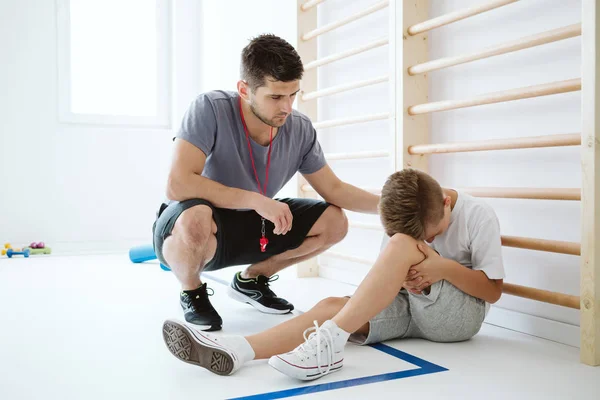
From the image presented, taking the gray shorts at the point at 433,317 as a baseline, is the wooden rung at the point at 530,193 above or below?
above

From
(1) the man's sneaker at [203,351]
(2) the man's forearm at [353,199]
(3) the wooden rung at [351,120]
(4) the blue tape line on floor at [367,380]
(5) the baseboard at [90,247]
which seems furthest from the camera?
(5) the baseboard at [90,247]

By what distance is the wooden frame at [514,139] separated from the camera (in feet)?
5.00

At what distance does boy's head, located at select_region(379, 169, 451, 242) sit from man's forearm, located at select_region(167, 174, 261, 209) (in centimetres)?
55

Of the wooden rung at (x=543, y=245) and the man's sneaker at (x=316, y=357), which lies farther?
the wooden rung at (x=543, y=245)

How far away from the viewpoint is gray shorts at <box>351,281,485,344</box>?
5.40 feet

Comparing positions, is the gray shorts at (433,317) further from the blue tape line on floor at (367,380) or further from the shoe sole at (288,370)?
the shoe sole at (288,370)

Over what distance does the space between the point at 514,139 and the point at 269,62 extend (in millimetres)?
794

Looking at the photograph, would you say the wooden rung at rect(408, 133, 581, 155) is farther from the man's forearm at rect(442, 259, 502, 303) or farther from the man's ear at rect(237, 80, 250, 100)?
the man's ear at rect(237, 80, 250, 100)

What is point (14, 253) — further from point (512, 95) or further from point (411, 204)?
point (512, 95)

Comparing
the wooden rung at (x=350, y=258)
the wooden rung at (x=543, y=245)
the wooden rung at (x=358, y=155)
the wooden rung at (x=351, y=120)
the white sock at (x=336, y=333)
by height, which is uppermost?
the wooden rung at (x=351, y=120)

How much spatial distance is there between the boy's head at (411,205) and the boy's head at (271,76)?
0.53 metres

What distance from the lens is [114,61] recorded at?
4988 millimetres

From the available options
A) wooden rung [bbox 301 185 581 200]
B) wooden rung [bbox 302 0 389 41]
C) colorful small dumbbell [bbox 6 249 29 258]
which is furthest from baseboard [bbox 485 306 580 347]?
colorful small dumbbell [bbox 6 249 29 258]

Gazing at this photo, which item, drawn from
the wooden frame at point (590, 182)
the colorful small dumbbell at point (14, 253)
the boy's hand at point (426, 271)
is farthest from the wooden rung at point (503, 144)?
the colorful small dumbbell at point (14, 253)
